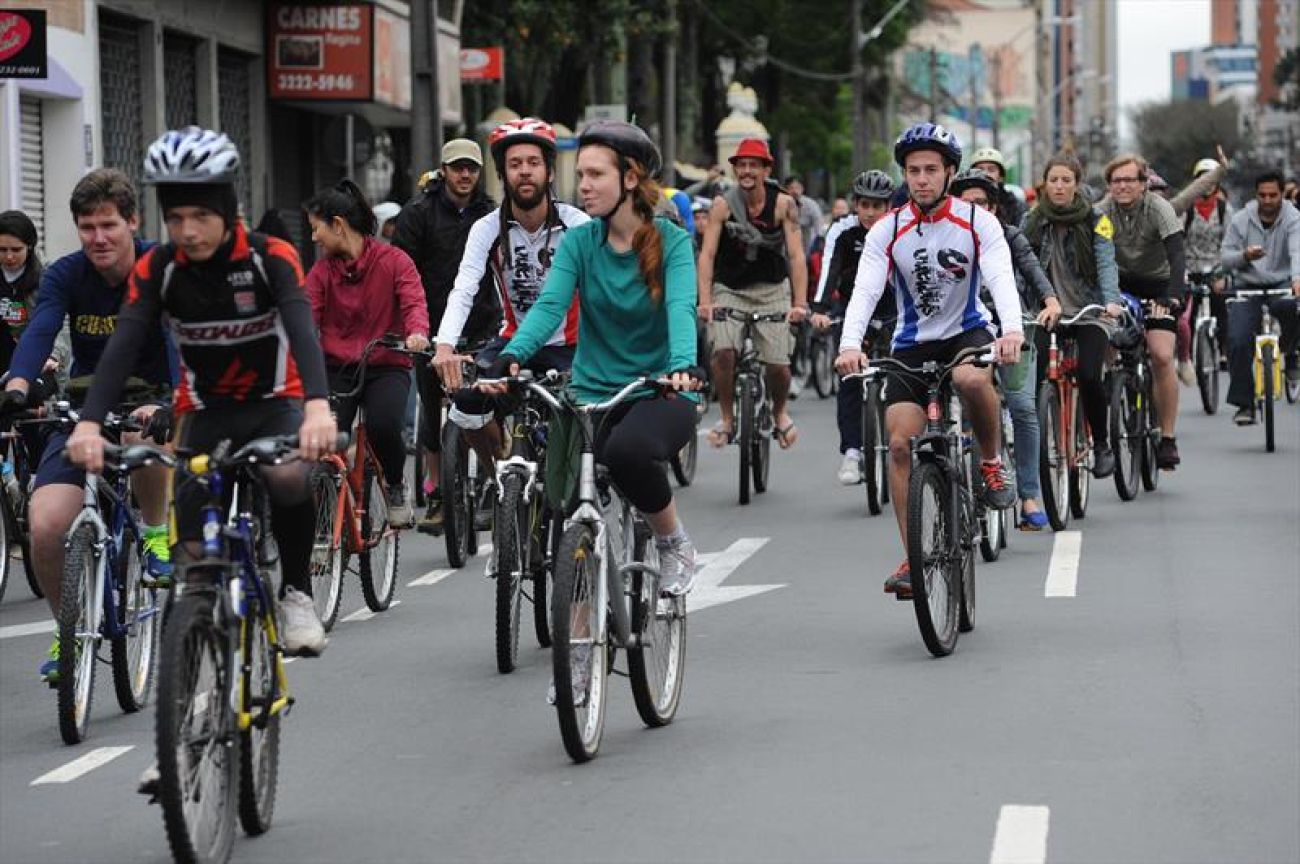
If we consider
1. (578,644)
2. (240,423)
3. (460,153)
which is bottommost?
(578,644)

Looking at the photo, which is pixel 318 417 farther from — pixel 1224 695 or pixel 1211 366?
pixel 1211 366

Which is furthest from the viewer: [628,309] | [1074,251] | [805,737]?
[1074,251]

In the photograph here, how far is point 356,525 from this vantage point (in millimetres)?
11172

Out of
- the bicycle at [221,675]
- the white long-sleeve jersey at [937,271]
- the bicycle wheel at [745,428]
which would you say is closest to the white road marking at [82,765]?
the bicycle at [221,675]

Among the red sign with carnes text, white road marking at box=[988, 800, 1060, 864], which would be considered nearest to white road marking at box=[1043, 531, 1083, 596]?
white road marking at box=[988, 800, 1060, 864]

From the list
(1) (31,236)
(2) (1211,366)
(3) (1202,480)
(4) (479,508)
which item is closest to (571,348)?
(4) (479,508)

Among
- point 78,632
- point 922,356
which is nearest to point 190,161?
point 78,632

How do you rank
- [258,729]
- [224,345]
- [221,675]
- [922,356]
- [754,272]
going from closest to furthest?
[221,675] → [258,729] → [224,345] → [922,356] → [754,272]

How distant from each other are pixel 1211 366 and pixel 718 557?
407 inches

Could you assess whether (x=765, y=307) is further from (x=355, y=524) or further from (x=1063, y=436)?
(x=355, y=524)

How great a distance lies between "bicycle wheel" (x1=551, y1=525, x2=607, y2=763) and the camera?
7613 millimetres

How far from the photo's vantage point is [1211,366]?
74.9ft

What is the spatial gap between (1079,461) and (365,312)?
4.67 meters

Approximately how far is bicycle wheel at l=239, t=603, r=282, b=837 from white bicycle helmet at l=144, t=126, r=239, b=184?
1.07m
